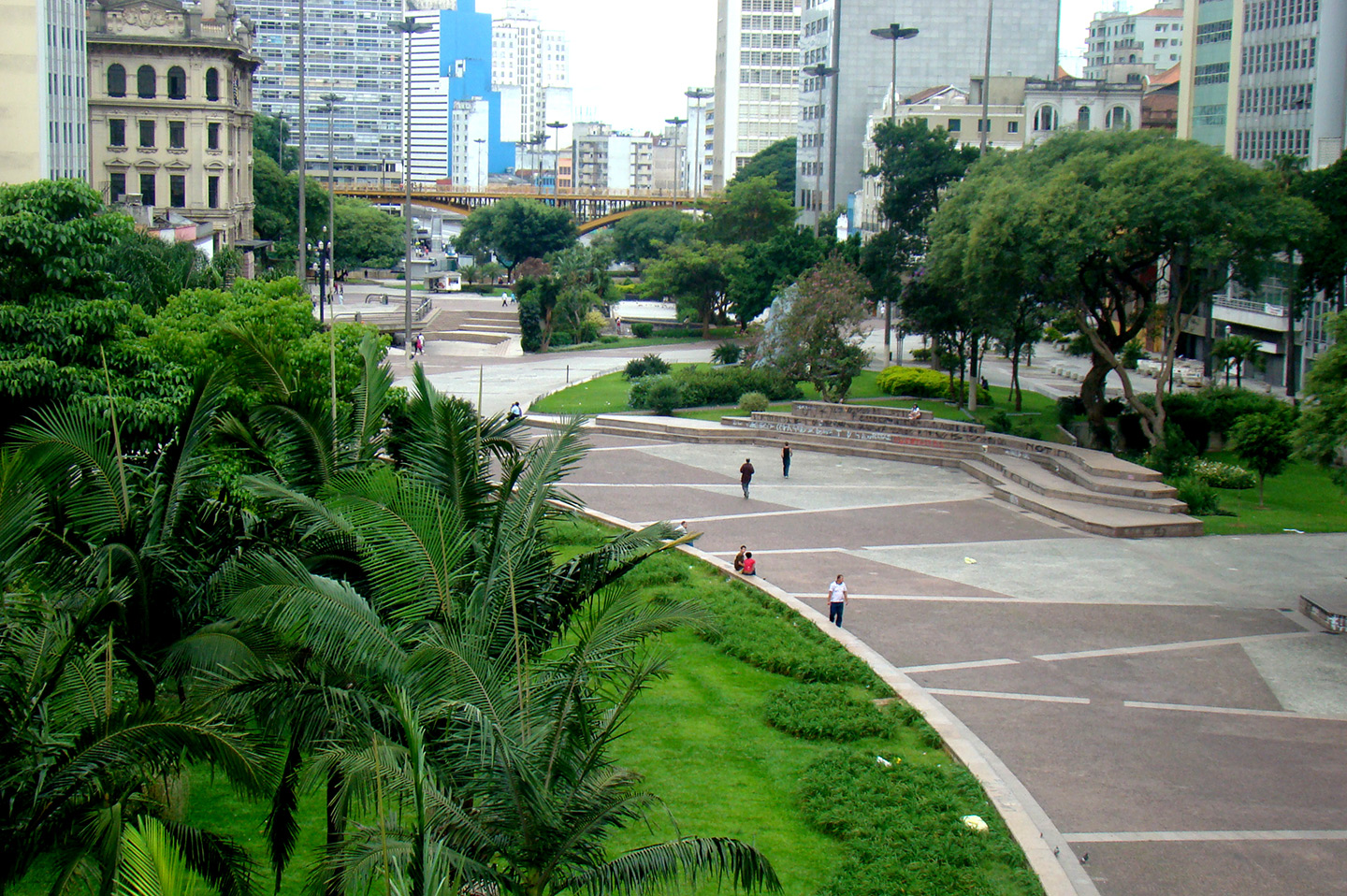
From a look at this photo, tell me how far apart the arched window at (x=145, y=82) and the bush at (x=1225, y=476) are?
4825 cm

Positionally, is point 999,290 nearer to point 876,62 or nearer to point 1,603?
point 1,603

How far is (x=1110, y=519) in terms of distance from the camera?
1086 inches

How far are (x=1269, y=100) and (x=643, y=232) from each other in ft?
205

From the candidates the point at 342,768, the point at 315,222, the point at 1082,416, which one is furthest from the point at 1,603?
the point at 315,222

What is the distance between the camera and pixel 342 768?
27.5 feet

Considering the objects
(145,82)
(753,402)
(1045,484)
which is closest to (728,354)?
(753,402)

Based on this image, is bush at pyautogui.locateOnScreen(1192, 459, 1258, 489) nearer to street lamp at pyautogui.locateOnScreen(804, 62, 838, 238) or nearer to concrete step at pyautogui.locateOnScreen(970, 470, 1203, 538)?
concrete step at pyautogui.locateOnScreen(970, 470, 1203, 538)

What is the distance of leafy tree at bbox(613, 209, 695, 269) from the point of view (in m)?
109

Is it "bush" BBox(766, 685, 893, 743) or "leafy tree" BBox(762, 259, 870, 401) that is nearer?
"bush" BBox(766, 685, 893, 743)

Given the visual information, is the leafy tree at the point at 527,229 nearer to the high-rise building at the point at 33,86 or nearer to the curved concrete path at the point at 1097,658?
the high-rise building at the point at 33,86

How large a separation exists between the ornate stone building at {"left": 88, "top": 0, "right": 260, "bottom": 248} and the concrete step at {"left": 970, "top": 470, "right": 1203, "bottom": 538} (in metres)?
40.9

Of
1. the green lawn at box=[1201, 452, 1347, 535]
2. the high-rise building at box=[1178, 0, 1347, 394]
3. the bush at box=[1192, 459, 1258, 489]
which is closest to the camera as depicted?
the green lawn at box=[1201, 452, 1347, 535]

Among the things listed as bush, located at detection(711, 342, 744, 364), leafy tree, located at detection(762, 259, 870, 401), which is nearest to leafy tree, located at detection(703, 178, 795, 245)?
bush, located at detection(711, 342, 744, 364)

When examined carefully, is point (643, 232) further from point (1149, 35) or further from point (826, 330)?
point (1149, 35)
